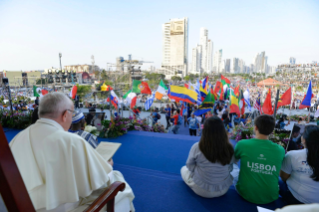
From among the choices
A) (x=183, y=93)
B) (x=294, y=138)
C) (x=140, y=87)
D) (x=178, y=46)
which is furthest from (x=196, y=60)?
(x=294, y=138)

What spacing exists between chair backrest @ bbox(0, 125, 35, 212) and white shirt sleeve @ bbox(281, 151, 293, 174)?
2291 mm

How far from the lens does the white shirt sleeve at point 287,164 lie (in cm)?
191

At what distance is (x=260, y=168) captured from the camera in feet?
6.41

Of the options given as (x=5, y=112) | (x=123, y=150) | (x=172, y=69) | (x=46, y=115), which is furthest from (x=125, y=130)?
(x=172, y=69)

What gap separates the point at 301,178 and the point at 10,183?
2393 millimetres

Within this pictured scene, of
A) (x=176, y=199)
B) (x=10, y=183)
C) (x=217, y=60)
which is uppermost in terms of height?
(x=217, y=60)

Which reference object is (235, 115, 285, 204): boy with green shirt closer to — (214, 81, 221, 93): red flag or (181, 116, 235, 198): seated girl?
(181, 116, 235, 198): seated girl

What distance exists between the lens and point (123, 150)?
13.9 feet

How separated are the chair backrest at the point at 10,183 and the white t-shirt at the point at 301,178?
7.48 ft

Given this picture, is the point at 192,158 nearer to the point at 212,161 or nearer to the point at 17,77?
the point at 212,161

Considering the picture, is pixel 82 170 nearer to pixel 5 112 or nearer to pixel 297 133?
pixel 297 133

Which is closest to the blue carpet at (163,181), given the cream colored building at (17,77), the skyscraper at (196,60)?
the cream colored building at (17,77)

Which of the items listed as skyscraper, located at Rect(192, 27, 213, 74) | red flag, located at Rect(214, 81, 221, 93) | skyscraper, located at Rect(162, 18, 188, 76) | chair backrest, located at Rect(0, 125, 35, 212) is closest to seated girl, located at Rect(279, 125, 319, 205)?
chair backrest, located at Rect(0, 125, 35, 212)

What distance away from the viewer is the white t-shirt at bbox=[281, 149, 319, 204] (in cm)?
177
